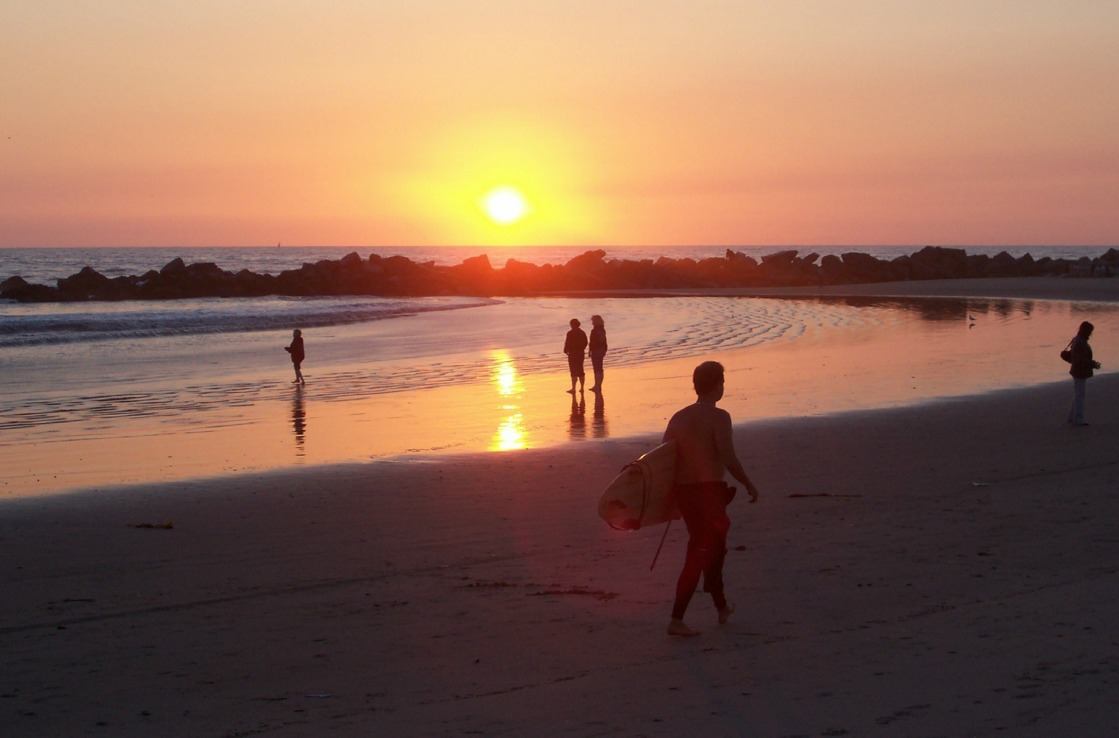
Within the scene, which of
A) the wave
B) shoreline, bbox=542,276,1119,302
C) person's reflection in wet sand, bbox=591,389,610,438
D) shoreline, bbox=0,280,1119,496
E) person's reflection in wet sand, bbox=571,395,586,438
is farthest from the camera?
shoreline, bbox=542,276,1119,302

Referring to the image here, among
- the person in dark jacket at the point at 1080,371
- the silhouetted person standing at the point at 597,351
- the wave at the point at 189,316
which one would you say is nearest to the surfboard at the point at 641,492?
the person in dark jacket at the point at 1080,371

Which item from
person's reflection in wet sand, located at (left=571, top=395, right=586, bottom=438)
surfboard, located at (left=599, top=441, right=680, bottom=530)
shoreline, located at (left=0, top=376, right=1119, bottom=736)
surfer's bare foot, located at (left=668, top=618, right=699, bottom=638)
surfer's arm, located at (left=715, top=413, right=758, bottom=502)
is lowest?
person's reflection in wet sand, located at (left=571, top=395, right=586, bottom=438)

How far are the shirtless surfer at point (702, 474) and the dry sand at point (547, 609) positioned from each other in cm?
40

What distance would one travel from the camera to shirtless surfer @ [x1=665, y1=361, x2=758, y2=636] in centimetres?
636

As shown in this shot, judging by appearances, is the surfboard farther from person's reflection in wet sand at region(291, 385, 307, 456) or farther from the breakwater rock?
the breakwater rock

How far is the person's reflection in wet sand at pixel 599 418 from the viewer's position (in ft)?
48.0

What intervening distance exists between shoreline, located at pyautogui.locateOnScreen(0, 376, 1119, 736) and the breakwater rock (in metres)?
54.3

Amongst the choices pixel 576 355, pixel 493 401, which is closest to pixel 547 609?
pixel 493 401

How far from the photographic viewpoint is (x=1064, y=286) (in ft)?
183

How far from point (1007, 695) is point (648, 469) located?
2099 millimetres

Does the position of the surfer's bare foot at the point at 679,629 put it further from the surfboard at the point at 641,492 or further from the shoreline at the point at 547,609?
the surfboard at the point at 641,492

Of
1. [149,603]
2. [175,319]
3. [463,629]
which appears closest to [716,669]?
[463,629]

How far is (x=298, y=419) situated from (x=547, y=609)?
9981mm

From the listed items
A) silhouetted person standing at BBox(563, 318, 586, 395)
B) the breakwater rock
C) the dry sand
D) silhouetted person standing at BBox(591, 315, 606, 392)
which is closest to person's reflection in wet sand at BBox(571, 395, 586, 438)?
silhouetted person standing at BBox(563, 318, 586, 395)
